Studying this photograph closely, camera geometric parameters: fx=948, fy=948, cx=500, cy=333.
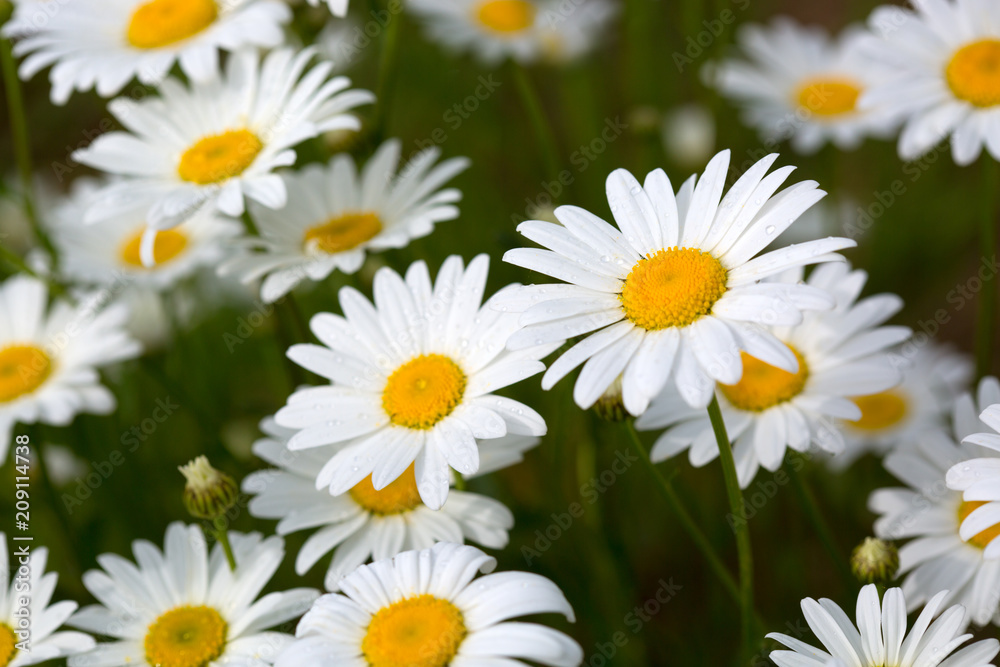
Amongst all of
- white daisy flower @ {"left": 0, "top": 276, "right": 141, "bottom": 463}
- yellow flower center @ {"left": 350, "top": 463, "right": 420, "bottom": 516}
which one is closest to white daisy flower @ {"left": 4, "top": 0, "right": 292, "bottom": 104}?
white daisy flower @ {"left": 0, "top": 276, "right": 141, "bottom": 463}

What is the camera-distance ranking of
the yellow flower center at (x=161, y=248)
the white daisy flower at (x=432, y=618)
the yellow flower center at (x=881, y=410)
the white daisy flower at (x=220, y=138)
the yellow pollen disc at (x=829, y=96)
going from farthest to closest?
the yellow pollen disc at (x=829, y=96) < the yellow flower center at (x=161, y=248) < the yellow flower center at (x=881, y=410) < the white daisy flower at (x=220, y=138) < the white daisy flower at (x=432, y=618)

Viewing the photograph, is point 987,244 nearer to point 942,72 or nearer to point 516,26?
point 942,72

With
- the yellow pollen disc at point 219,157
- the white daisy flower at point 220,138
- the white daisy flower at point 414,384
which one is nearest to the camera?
the white daisy flower at point 414,384

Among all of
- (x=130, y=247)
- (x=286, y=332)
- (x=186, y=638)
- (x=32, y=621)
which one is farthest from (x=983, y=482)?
(x=130, y=247)

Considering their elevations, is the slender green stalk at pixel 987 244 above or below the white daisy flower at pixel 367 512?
above

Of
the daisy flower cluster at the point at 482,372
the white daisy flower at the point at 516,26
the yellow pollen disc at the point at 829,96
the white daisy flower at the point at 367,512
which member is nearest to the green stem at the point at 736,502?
the daisy flower cluster at the point at 482,372

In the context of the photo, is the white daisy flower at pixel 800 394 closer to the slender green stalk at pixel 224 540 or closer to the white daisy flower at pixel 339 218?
the white daisy flower at pixel 339 218

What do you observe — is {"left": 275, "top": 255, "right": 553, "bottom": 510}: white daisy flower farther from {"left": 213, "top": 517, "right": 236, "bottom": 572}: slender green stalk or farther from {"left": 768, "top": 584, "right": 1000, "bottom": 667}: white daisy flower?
{"left": 768, "top": 584, "right": 1000, "bottom": 667}: white daisy flower

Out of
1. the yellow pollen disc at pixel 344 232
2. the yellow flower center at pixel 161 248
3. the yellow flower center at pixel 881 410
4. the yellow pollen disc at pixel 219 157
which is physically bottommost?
the yellow flower center at pixel 881 410
